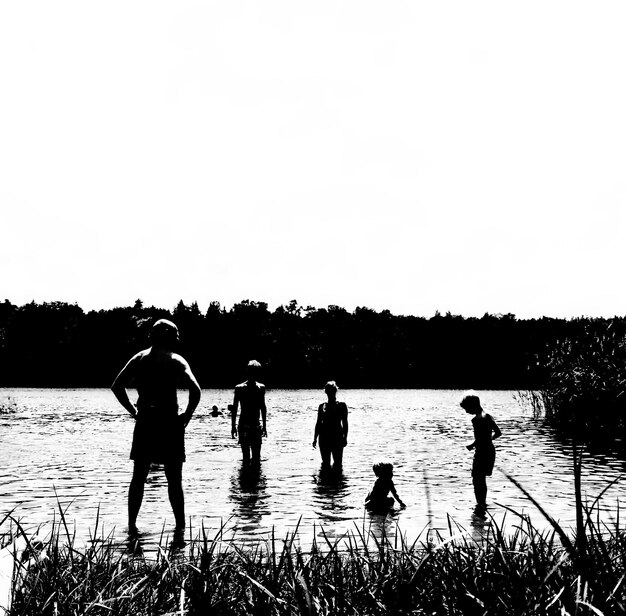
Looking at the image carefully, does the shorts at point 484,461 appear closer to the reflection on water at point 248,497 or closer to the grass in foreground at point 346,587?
the reflection on water at point 248,497

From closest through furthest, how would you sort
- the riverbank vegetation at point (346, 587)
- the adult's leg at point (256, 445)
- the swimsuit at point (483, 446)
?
the riverbank vegetation at point (346, 587)
the swimsuit at point (483, 446)
the adult's leg at point (256, 445)

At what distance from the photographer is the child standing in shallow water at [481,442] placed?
9.03 meters

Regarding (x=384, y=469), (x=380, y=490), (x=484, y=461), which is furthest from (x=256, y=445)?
(x=484, y=461)

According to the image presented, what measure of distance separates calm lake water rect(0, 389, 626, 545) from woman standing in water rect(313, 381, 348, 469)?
0.57 meters

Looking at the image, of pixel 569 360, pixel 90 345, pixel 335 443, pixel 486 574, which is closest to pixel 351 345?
pixel 90 345

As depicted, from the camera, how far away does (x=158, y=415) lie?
725 centimetres

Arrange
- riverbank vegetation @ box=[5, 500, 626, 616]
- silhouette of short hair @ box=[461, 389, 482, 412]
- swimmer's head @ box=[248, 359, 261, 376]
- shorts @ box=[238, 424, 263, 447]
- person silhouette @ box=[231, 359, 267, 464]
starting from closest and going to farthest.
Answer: riverbank vegetation @ box=[5, 500, 626, 616] → silhouette of short hair @ box=[461, 389, 482, 412] → swimmer's head @ box=[248, 359, 261, 376] → person silhouette @ box=[231, 359, 267, 464] → shorts @ box=[238, 424, 263, 447]

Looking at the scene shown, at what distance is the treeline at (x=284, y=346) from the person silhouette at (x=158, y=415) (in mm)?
88367

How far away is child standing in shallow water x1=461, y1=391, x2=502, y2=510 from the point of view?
903 cm

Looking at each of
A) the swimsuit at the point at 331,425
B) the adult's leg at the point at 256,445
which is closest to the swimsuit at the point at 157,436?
the swimsuit at the point at 331,425

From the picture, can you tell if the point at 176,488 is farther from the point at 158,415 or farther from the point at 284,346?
the point at 284,346

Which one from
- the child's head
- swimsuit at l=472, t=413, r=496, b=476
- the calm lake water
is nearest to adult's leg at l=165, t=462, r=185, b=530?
the calm lake water

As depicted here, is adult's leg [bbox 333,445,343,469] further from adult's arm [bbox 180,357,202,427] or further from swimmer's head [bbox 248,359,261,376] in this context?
adult's arm [bbox 180,357,202,427]

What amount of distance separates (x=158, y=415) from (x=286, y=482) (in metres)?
5.66
